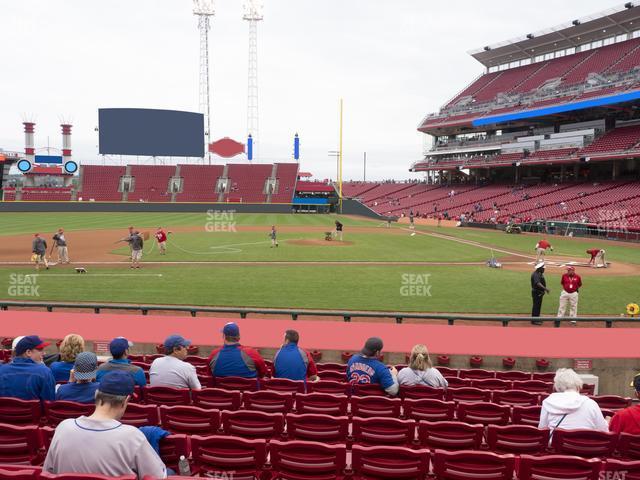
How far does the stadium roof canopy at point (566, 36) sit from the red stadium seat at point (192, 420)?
75552 millimetres

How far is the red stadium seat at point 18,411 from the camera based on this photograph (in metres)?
5.05

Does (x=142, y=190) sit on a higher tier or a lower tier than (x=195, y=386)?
higher

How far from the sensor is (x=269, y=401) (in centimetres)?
572

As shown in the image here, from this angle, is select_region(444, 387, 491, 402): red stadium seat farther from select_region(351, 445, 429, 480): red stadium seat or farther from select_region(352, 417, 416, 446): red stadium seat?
select_region(351, 445, 429, 480): red stadium seat

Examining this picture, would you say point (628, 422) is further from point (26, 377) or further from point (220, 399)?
point (26, 377)

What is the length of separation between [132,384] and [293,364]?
12.1 ft

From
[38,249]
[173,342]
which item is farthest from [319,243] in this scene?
[173,342]

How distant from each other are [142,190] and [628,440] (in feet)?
276

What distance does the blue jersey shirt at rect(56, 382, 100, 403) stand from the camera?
497 cm

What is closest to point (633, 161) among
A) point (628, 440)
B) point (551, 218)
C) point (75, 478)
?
point (551, 218)

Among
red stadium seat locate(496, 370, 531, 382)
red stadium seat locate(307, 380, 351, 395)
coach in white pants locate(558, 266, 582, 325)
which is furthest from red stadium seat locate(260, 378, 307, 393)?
coach in white pants locate(558, 266, 582, 325)

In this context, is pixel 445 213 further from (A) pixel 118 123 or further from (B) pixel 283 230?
(A) pixel 118 123

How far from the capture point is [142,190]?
8062cm

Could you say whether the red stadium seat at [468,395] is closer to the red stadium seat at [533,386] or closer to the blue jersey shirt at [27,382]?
the red stadium seat at [533,386]
